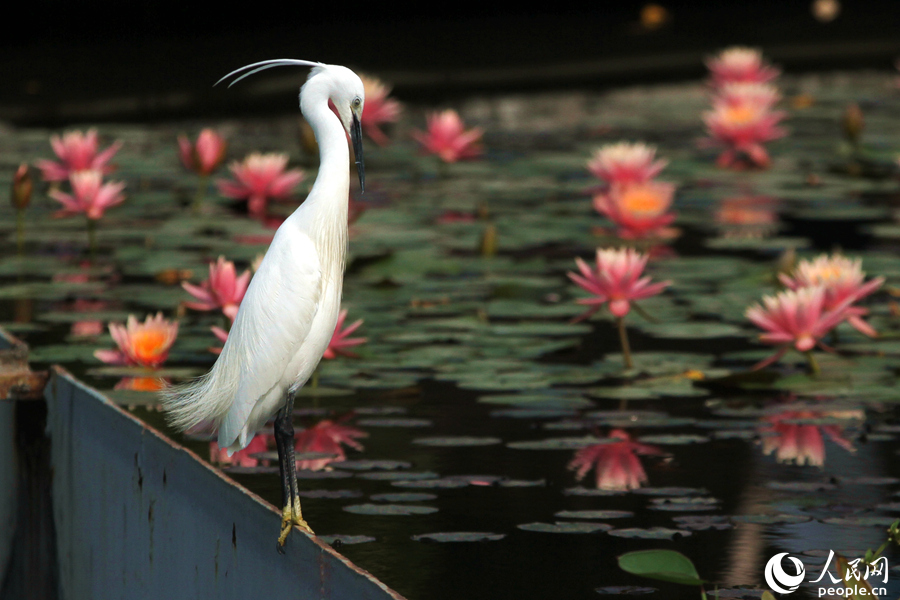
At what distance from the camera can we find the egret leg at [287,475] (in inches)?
104

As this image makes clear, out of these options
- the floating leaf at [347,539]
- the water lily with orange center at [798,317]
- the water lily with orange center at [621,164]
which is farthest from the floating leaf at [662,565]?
the water lily with orange center at [621,164]

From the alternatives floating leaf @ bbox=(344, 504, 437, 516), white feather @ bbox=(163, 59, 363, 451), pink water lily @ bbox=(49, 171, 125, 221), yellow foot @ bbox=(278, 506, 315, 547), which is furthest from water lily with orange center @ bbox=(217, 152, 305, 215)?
yellow foot @ bbox=(278, 506, 315, 547)

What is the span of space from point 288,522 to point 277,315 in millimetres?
390

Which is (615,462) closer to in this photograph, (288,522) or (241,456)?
(241,456)

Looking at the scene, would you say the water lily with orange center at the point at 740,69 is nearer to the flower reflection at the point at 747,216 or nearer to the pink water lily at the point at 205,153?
the flower reflection at the point at 747,216

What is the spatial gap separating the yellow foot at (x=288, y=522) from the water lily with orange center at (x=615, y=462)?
0.86 metres

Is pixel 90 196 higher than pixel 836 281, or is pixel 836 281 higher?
pixel 90 196

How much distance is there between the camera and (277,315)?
9.13ft

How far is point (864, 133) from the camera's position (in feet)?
31.4

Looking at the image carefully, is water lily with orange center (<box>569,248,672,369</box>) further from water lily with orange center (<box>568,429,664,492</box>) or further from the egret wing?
the egret wing

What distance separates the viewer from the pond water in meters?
2.94

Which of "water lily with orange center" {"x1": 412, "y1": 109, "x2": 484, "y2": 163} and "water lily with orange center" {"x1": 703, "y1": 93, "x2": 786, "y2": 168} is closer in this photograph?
"water lily with orange center" {"x1": 412, "y1": 109, "x2": 484, "y2": 163}

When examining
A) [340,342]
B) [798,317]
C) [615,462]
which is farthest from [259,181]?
[615,462]

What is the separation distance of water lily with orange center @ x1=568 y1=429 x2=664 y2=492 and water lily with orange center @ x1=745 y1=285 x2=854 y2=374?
0.54 meters
